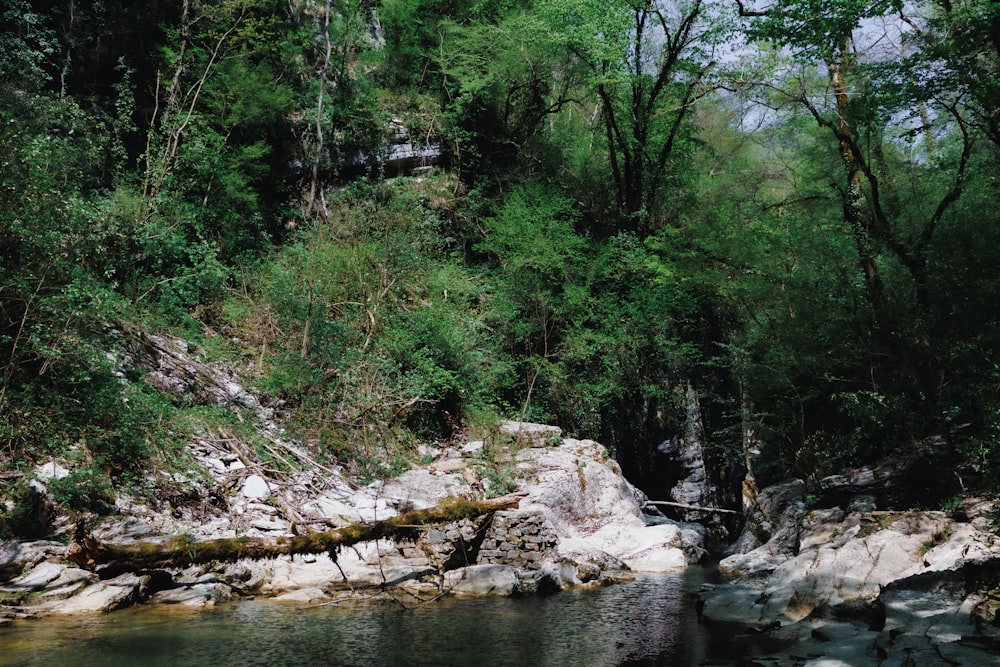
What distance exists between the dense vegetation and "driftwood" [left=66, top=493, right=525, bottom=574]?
112cm

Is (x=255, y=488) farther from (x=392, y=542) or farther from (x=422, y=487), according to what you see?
(x=422, y=487)

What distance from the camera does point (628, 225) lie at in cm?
2064

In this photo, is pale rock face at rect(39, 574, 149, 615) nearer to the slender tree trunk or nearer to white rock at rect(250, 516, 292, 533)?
white rock at rect(250, 516, 292, 533)

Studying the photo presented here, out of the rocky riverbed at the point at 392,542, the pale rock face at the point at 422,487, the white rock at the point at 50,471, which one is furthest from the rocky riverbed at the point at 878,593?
the white rock at the point at 50,471

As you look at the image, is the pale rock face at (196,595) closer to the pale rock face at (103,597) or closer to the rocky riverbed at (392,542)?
the rocky riverbed at (392,542)

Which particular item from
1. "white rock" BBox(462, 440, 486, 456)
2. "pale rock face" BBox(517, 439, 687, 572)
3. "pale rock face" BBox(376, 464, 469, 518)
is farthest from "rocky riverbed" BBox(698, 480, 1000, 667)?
"white rock" BBox(462, 440, 486, 456)

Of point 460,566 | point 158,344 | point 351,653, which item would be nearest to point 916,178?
point 460,566

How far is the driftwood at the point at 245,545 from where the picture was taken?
302 inches

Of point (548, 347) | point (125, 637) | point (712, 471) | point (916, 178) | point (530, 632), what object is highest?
point (916, 178)

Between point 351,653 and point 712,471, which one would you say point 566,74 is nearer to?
point 712,471

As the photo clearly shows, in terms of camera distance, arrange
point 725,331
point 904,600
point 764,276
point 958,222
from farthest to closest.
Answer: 1. point 725,331
2. point 764,276
3. point 958,222
4. point 904,600

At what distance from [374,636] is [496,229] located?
14.0 meters

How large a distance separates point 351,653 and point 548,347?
41.7ft

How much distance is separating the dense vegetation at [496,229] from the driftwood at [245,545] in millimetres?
1118
